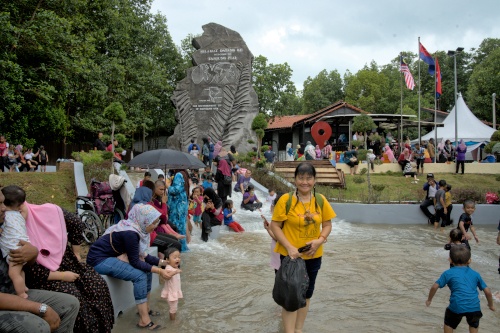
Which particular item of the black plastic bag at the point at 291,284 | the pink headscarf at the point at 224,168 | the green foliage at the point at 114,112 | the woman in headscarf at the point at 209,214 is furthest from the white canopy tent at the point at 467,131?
the black plastic bag at the point at 291,284

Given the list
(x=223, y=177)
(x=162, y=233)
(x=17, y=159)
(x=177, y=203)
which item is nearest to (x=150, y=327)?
(x=162, y=233)

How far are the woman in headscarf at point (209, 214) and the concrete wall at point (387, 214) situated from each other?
5253mm

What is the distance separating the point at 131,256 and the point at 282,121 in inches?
1303

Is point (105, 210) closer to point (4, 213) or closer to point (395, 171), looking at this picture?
point (4, 213)

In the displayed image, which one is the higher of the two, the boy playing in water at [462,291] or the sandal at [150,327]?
the boy playing in water at [462,291]

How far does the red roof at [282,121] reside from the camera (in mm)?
35037

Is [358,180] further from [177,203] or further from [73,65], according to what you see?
[73,65]

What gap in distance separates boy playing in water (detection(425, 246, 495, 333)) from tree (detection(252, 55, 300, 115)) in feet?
96.5

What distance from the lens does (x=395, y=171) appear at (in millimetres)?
21750

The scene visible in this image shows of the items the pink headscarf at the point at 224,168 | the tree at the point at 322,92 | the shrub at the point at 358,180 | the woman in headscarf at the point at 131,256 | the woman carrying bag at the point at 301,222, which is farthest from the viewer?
the tree at the point at 322,92

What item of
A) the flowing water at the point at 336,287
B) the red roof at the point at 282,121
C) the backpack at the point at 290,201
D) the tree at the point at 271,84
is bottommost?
the flowing water at the point at 336,287

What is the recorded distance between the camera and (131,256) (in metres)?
5.21

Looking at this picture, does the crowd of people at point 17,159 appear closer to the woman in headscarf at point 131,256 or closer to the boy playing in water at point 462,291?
the woman in headscarf at point 131,256

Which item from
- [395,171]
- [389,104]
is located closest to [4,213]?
[395,171]
